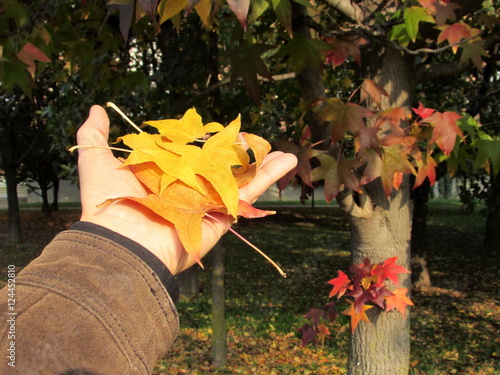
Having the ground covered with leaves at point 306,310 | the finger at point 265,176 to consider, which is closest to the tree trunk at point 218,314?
the ground covered with leaves at point 306,310

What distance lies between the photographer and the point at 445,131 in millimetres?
2146

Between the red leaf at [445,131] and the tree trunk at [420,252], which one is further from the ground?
the red leaf at [445,131]

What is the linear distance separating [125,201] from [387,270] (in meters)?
1.96

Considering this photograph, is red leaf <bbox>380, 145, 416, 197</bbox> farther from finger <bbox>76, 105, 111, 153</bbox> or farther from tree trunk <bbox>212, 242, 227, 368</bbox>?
tree trunk <bbox>212, 242, 227, 368</bbox>

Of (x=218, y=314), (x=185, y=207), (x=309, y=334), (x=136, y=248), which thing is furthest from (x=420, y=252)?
(x=136, y=248)

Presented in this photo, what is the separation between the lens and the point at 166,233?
115 cm

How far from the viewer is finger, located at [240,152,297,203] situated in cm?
136

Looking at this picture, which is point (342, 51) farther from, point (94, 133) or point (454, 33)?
point (94, 133)

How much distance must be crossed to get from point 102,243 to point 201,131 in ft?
1.59

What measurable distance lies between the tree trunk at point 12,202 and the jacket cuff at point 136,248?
12.0 meters

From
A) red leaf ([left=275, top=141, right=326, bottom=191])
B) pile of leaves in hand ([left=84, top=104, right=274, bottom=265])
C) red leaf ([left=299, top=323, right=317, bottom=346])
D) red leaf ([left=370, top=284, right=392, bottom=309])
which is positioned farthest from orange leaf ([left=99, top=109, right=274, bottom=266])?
red leaf ([left=299, top=323, right=317, bottom=346])

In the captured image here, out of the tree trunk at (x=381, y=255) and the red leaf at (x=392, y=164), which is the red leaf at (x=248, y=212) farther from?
the tree trunk at (x=381, y=255)

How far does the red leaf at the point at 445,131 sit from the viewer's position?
213 centimetres

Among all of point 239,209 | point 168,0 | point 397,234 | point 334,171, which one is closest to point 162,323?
point 239,209
